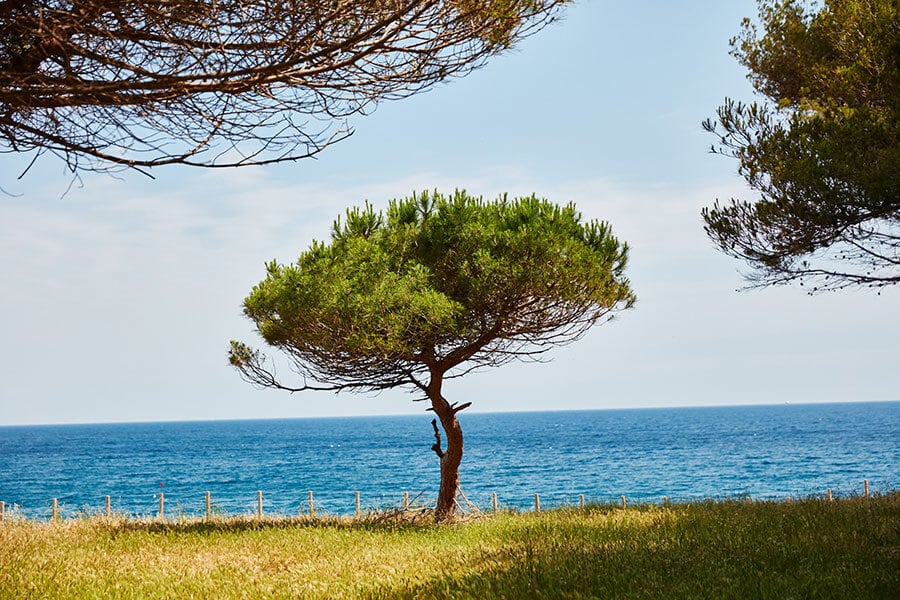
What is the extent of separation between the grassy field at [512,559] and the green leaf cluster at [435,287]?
4.14 metres

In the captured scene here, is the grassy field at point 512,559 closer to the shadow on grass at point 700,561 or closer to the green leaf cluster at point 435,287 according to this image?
the shadow on grass at point 700,561

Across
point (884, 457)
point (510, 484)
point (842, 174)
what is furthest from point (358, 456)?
point (842, 174)

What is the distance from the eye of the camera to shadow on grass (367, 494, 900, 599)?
26.6 feet

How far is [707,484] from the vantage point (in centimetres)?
5684

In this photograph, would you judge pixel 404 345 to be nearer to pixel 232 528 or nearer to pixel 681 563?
pixel 232 528

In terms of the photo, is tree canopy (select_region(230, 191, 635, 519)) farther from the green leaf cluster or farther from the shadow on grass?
the shadow on grass

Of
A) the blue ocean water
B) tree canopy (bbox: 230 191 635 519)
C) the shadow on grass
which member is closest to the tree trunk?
tree canopy (bbox: 230 191 635 519)

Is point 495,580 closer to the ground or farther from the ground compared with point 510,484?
farther from the ground

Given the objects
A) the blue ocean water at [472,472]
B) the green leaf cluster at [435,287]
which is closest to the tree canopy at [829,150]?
the green leaf cluster at [435,287]

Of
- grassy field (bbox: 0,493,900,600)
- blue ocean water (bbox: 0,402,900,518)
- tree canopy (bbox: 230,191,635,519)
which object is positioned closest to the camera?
grassy field (bbox: 0,493,900,600)

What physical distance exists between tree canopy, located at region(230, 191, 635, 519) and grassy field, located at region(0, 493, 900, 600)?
13.1 feet

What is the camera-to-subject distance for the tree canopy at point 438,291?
17297mm

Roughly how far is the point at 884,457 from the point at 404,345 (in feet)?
228

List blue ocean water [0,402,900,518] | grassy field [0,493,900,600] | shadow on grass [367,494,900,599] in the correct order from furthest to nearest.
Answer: blue ocean water [0,402,900,518] → grassy field [0,493,900,600] → shadow on grass [367,494,900,599]
